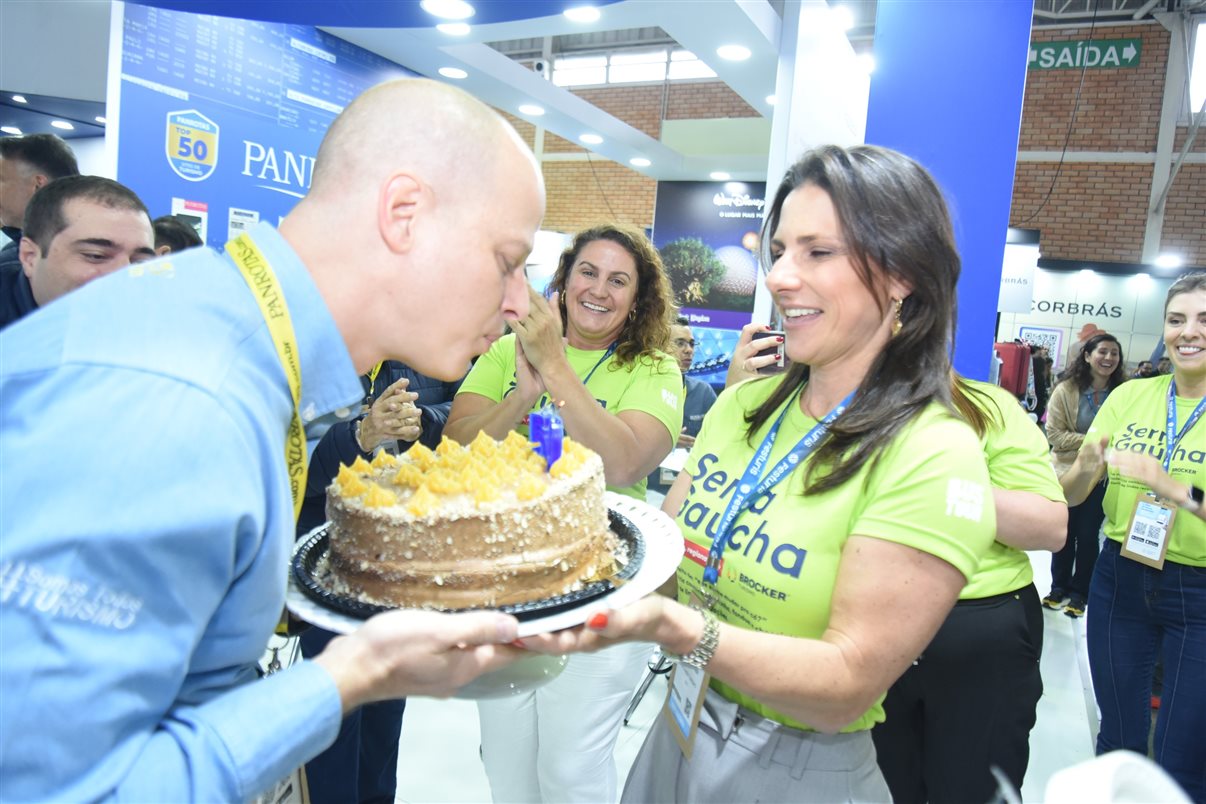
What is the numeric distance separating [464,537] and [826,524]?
703 mm

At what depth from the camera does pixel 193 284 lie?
0.92m

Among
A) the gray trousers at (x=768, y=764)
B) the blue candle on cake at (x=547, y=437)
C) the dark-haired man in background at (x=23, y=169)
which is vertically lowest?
the gray trousers at (x=768, y=764)

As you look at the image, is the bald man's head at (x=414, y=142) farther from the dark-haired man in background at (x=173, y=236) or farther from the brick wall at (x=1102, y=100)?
the brick wall at (x=1102, y=100)

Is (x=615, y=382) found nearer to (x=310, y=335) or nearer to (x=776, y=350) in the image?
(x=776, y=350)

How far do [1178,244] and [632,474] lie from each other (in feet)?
49.9

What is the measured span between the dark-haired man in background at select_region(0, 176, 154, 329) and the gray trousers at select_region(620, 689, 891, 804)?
2663 millimetres

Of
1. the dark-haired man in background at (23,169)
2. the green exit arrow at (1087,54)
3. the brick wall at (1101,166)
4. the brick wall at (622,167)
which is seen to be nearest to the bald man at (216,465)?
the dark-haired man in background at (23,169)

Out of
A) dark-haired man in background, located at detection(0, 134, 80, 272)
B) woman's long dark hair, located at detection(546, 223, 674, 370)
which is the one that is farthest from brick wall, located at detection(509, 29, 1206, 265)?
woman's long dark hair, located at detection(546, 223, 674, 370)

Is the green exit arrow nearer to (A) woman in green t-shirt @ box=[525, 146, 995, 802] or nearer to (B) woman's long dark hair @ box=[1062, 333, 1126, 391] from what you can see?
(B) woman's long dark hair @ box=[1062, 333, 1126, 391]

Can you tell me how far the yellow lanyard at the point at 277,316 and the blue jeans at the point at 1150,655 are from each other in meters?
3.64

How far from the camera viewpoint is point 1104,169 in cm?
1373

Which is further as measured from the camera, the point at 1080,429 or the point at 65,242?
the point at 1080,429

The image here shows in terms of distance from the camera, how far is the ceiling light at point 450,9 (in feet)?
7.42

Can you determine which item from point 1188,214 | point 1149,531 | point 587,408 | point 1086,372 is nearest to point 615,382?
point 587,408
